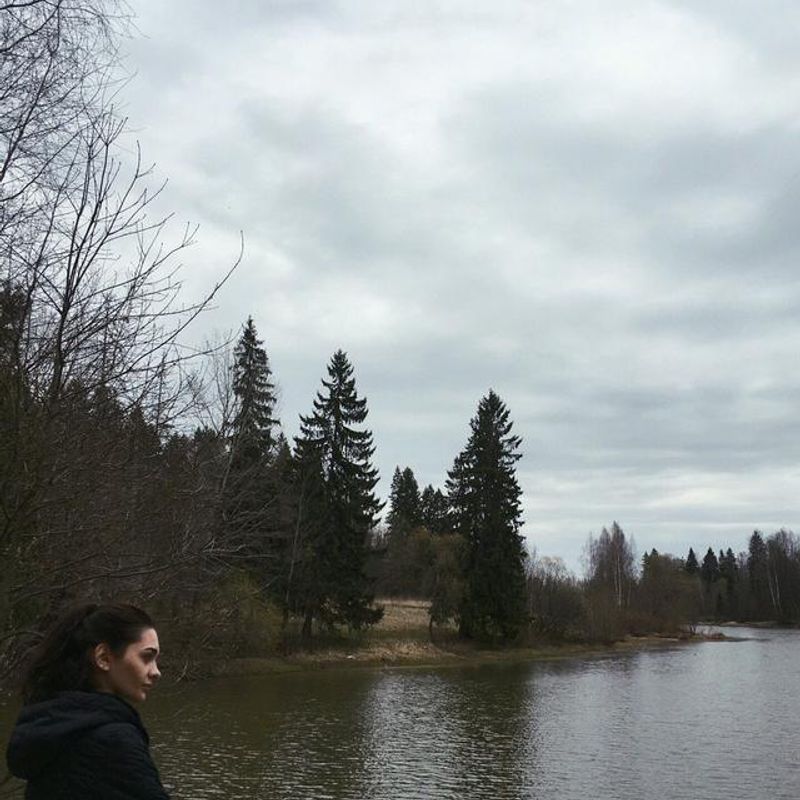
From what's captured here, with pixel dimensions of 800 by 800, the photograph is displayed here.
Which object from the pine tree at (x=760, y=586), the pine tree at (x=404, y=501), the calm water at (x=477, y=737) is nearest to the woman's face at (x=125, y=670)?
the calm water at (x=477, y=737)

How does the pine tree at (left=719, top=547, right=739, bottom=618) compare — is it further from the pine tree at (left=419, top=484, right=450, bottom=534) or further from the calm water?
the calm water

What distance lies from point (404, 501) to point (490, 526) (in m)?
49.7

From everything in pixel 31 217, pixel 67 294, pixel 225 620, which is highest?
pixel 31 217

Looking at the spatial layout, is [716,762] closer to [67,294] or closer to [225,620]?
[225,620]

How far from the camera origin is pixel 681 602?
78.8 meters

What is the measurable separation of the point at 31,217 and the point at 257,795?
13.2 metres

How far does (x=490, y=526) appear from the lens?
161 ft

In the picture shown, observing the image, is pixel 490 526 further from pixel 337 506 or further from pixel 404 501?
pixel 404 501

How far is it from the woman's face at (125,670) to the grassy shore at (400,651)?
97.9 feet

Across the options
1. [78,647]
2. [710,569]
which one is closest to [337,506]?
[78,647]

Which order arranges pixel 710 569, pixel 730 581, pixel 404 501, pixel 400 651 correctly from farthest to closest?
pixel 710 569
pixel 730 581
pixel 404 501
pixel 400 651

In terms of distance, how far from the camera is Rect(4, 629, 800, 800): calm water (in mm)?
15773

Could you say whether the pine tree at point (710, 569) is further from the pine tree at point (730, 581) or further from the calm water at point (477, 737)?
the calm water at point (477, 737)

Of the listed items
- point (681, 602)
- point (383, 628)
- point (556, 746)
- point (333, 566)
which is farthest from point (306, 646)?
point (681, 602)
